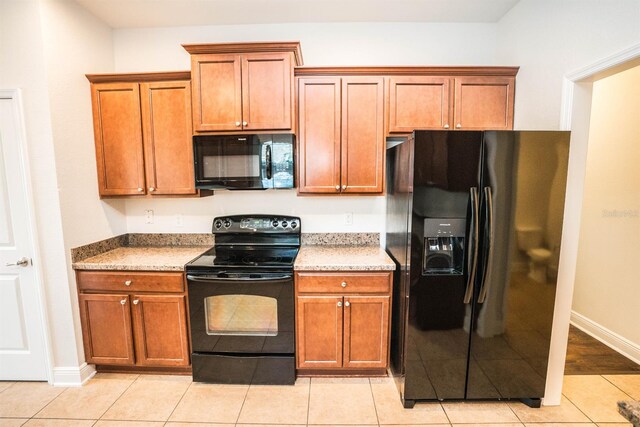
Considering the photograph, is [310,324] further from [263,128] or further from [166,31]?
[166,31]

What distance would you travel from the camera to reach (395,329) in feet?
7.26

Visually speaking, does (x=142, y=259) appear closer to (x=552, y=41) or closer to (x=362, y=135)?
(x=362, y=135)

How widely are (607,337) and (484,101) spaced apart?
2.51 m

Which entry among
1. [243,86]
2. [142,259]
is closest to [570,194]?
[243,86]

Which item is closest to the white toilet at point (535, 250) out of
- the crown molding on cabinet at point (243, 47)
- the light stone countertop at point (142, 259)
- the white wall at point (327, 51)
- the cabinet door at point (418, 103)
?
the cabinet door at point (418, 103)

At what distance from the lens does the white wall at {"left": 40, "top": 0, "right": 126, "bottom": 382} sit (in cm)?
209

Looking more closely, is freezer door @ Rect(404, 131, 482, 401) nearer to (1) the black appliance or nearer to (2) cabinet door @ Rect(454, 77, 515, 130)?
(2) cabinet door @ Rect(454, 77, 515, 130)

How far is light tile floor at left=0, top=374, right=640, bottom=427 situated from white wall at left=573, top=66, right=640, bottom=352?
67 centimetres

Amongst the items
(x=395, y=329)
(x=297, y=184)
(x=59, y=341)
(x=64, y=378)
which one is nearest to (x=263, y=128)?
(x=297, y=184)

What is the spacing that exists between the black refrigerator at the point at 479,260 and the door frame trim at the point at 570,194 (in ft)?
0.39

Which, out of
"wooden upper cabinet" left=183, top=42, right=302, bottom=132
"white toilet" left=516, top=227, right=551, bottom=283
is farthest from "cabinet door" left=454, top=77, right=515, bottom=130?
"wooden upper cabinet" left=183, top=42, right=302, bottom=132

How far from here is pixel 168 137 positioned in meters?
2.39

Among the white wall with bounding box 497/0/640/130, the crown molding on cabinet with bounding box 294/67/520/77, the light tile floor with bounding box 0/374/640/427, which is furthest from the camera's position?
the crown molding on cabinet with bounding box 294/67/520/77

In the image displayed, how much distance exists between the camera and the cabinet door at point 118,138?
7.77ft
